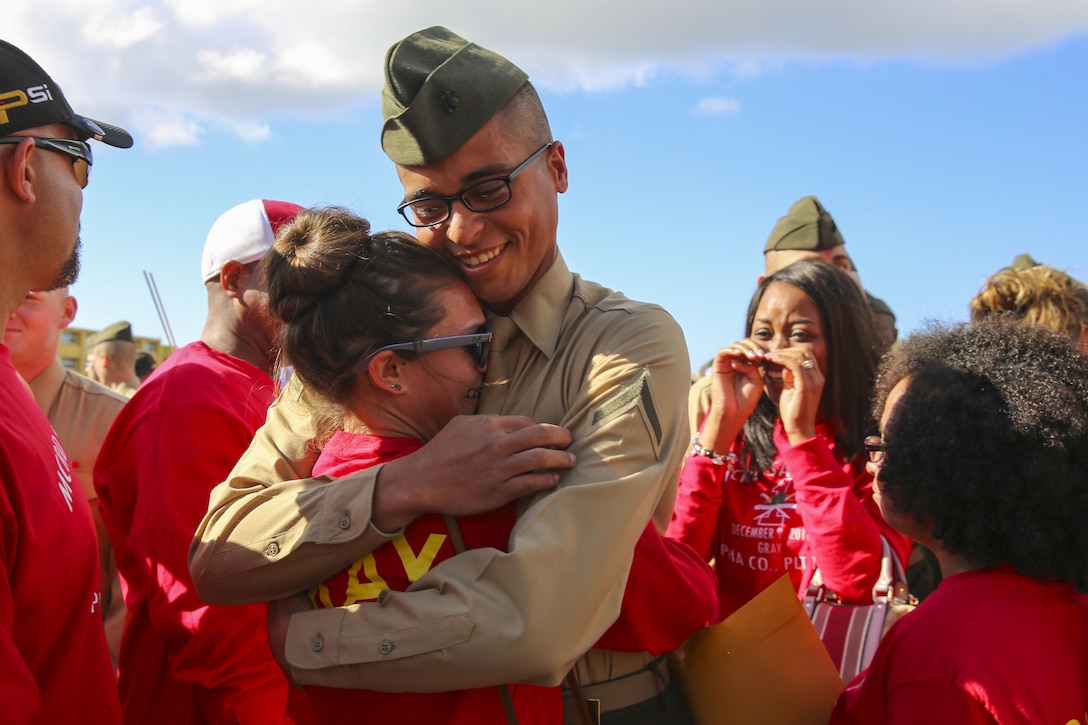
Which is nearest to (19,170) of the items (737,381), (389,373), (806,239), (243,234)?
(389,373)

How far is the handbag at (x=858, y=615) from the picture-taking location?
286 centimetres

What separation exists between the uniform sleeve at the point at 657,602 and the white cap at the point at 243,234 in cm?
199

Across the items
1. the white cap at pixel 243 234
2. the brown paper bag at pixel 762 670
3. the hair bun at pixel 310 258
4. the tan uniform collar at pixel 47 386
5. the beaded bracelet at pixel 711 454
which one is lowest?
the brown paper bag at pixel 762 670

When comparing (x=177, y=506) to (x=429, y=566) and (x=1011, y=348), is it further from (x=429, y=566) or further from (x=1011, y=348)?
(x=1011, y=348)

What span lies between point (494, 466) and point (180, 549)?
142 centimetres

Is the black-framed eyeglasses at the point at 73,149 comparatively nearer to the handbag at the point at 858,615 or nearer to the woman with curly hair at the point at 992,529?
the woman with curly hair at the point at 992,529

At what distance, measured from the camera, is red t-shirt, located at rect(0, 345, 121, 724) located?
2004 millimetres

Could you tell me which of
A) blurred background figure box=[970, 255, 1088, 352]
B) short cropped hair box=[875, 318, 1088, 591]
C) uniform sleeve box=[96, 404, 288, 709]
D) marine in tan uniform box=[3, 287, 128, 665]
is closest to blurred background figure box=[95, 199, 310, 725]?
uniform sleeve box=[96, 404, 288, 709]

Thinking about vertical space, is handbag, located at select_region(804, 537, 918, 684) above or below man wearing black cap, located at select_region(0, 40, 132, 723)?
below

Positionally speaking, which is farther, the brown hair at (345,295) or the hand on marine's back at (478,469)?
the brown hair at (345,295)

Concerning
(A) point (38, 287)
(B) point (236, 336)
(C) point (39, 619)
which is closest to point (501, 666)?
(C) point (39, 619)

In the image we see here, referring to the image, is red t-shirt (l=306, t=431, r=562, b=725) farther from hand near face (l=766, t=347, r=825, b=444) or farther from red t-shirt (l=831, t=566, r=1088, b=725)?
hand near face (l=766, t=347, r=825, b=444)

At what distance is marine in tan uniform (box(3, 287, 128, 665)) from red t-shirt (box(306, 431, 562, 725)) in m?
2.82

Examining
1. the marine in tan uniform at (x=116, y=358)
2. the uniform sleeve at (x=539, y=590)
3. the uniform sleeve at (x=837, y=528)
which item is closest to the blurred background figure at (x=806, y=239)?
the uniform sleeve at (x=837, y=528)
